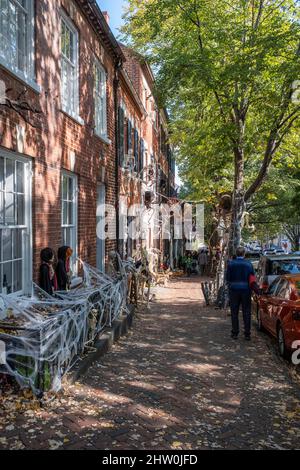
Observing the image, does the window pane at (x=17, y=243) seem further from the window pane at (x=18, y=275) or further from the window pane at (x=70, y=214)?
the window pane at (x=70, y=214)

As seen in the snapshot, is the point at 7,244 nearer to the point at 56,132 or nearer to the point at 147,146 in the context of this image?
the point at 56,132

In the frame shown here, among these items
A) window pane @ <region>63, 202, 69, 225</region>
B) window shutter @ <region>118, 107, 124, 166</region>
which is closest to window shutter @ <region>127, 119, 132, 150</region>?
window shutter @ <region>118, 107, 124, 166</region>

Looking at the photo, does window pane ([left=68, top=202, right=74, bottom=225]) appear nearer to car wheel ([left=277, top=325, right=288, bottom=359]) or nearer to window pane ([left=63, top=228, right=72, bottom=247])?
window pane ([left=63, top=228, right=72, bottom=247])

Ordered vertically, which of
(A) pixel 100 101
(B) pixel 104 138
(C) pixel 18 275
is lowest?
(C) pixel 18 275

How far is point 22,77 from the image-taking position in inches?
244

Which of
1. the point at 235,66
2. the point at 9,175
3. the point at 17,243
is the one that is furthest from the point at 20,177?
the point at 235,66

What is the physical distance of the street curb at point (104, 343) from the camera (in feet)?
18.2

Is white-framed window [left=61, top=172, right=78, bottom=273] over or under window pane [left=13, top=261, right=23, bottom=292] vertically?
over

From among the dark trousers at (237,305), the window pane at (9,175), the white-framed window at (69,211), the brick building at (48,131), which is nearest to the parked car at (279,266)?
the dark trousers at (237,305)

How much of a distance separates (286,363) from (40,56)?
20.4 ft

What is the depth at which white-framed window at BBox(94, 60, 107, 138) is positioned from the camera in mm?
11094

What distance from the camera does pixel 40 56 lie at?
23.2 ft

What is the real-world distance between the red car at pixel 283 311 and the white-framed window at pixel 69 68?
5089mm

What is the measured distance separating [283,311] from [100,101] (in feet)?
22.9
